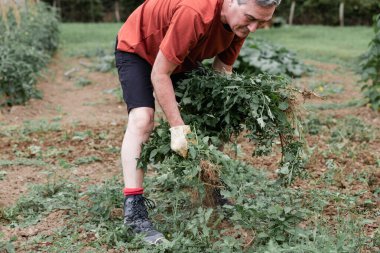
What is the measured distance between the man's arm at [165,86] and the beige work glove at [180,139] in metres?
0.03

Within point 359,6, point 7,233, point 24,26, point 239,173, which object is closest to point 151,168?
point 239,173

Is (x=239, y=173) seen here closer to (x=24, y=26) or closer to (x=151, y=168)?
(x=151, y=168)

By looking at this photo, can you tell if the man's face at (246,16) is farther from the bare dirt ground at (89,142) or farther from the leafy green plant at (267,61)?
the leafy green plant at (267,61)

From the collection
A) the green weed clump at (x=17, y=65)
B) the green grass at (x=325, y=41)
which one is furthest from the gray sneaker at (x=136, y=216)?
the green grass at (x=325, y=41)

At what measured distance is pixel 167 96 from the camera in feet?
9.27

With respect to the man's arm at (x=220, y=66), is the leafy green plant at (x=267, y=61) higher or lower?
lower

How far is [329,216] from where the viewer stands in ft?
11.1

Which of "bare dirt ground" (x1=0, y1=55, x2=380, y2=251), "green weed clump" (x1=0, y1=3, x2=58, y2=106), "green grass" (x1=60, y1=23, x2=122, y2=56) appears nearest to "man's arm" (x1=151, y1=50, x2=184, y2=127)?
"bare dirt ground" (x1=0, y1=55, x2=380, y2=251)

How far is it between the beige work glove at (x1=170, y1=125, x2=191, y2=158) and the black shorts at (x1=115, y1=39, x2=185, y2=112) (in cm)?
31

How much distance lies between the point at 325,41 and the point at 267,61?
759 centimetres

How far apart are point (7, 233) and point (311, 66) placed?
314 inches

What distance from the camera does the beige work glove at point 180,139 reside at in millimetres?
2795

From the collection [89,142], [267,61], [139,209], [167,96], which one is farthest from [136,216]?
[267,61]

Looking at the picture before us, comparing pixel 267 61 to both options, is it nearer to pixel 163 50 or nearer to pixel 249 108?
pixel 249 108
